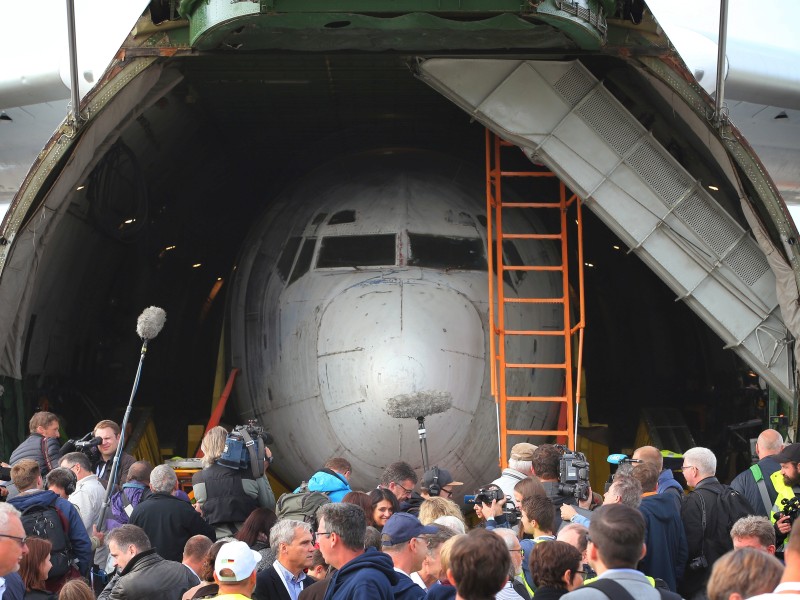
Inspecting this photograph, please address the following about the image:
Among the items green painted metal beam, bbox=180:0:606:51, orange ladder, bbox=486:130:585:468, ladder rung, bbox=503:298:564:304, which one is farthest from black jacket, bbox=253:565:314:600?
ladder rung, bbox=503:298:564:304

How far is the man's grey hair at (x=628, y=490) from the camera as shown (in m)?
7.14

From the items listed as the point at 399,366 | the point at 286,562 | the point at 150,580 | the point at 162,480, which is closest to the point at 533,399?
the point at 399,366

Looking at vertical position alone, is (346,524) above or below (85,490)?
below

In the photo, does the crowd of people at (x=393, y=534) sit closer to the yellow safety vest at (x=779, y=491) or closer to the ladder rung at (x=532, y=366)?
the yellow safety vest at (x=779, y=491)

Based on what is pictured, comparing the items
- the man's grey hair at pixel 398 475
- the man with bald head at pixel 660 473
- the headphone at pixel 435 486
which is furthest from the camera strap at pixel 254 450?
the man with bald head at pixel 660 473

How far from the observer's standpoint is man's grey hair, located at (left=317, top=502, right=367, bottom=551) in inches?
229

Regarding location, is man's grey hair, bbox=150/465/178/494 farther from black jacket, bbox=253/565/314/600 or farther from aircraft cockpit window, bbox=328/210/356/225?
aircraft cockpit window, bbox=328/210/356/225

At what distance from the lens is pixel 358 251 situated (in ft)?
38.9

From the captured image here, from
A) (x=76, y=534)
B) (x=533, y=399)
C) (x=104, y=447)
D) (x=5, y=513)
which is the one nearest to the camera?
(x=5, y=513)

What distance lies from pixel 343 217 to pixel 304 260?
0.59 meters

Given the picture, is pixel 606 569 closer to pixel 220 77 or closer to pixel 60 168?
pixel 60 168

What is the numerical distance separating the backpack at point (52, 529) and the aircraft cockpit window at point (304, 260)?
482 cm

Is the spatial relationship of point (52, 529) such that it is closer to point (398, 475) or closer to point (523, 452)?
point (398, 475)

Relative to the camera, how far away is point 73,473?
28.1 feet
